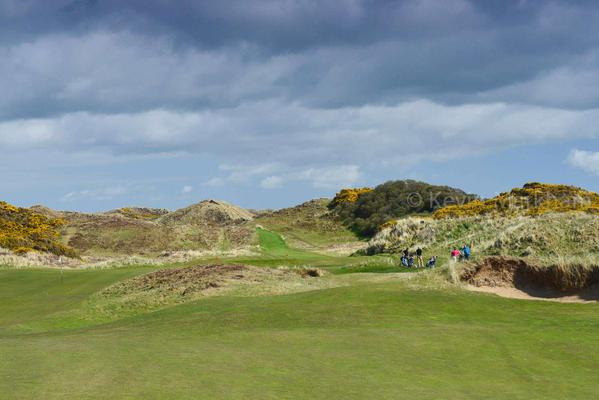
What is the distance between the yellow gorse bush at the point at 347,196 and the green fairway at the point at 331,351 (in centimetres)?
8409

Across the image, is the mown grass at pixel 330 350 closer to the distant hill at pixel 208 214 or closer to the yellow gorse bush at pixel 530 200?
the yellow gorse bush at pixel 530 200

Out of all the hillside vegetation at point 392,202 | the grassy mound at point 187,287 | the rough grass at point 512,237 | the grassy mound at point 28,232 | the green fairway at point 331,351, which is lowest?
the green fairway at point 331,351

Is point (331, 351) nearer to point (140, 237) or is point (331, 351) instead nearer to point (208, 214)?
point (140, 237)

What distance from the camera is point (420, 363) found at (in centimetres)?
1287

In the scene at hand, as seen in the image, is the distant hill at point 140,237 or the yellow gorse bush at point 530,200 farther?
the distant hill at point 140,237

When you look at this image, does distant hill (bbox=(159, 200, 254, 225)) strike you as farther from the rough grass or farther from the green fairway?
the green fairway

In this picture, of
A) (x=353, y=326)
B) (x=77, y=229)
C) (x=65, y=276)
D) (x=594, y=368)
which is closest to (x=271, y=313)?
(x=353, y=326)

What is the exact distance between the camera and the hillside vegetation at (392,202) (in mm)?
92625

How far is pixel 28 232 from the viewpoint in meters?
71.5

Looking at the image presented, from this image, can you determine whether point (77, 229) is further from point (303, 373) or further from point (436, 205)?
point (303, 373)

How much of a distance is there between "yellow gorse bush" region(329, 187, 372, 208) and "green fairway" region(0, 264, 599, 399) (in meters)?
84.1

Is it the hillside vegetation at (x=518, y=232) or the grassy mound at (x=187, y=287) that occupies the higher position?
the hillside vegetation at (x=518, y=232)

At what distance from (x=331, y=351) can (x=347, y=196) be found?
97.5 meters

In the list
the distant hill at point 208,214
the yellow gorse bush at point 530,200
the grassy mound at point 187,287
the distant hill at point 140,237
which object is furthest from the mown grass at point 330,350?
the distant hill at point 208,214
